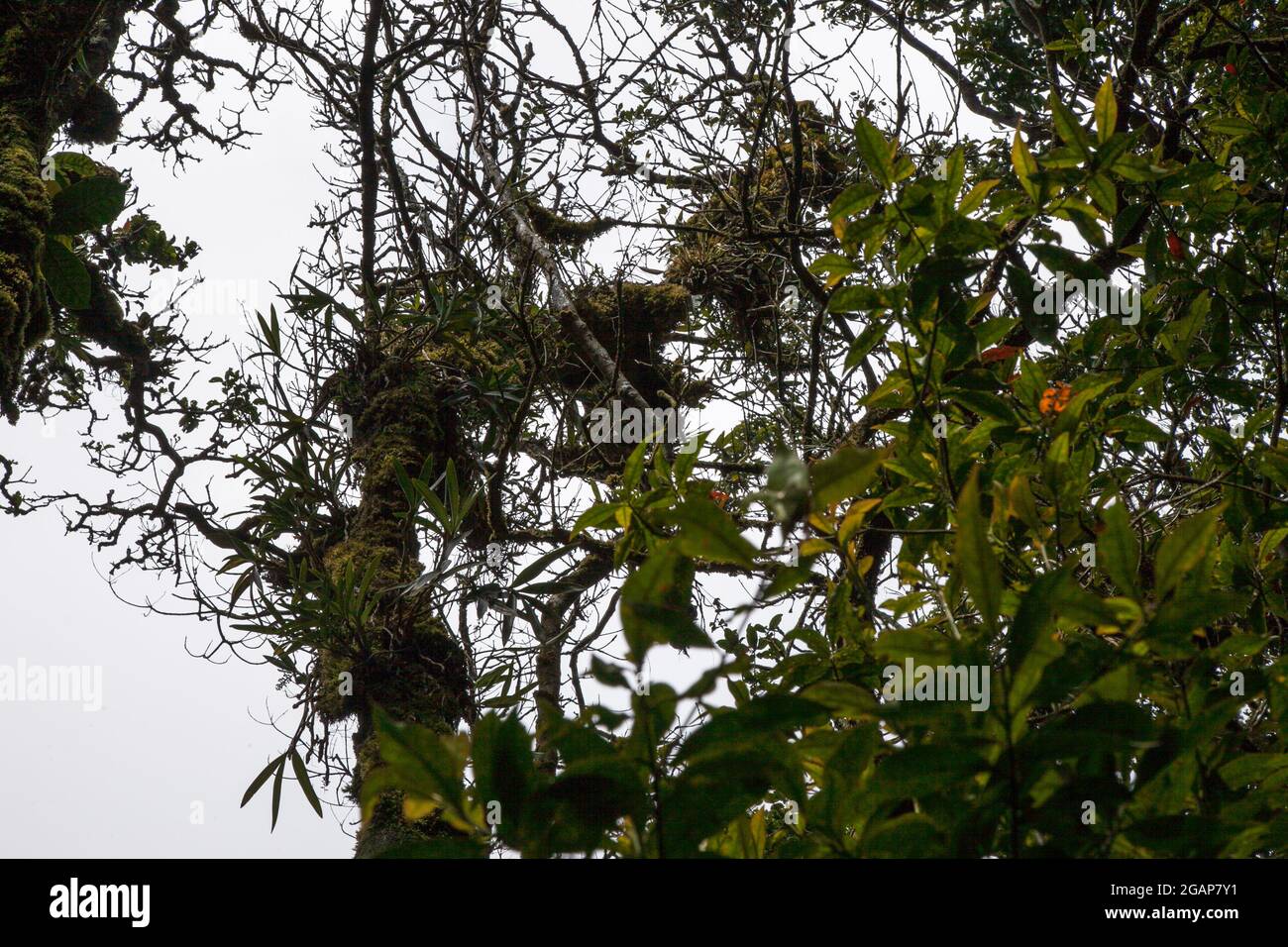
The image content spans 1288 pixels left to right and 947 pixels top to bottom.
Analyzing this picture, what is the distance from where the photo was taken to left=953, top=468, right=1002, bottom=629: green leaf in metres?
0.57

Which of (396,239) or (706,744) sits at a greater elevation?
(396,239)

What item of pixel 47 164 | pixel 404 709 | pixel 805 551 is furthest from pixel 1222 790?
pixel 47 164

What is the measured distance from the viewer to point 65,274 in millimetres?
1504

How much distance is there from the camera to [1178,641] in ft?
1.94

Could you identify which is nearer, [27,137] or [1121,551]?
[1121,551]

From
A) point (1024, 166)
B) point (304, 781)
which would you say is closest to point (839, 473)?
point (1024, 166)

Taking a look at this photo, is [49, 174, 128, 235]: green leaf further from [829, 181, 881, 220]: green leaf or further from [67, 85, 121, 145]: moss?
[67, 85, 121, 145]: moss

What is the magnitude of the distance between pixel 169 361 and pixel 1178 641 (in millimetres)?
3992

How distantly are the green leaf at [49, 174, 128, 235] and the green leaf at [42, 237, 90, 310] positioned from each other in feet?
0.17

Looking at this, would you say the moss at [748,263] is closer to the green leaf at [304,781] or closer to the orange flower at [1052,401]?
the orange flower at [1052,401]

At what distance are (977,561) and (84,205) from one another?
5.04 ft

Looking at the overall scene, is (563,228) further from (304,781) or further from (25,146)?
(304,781)

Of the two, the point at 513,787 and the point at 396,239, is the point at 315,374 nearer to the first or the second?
the point at 396,239

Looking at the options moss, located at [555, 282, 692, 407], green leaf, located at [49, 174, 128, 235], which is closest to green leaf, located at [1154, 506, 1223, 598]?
green leaf, located at [49, 174, 128, 235]
